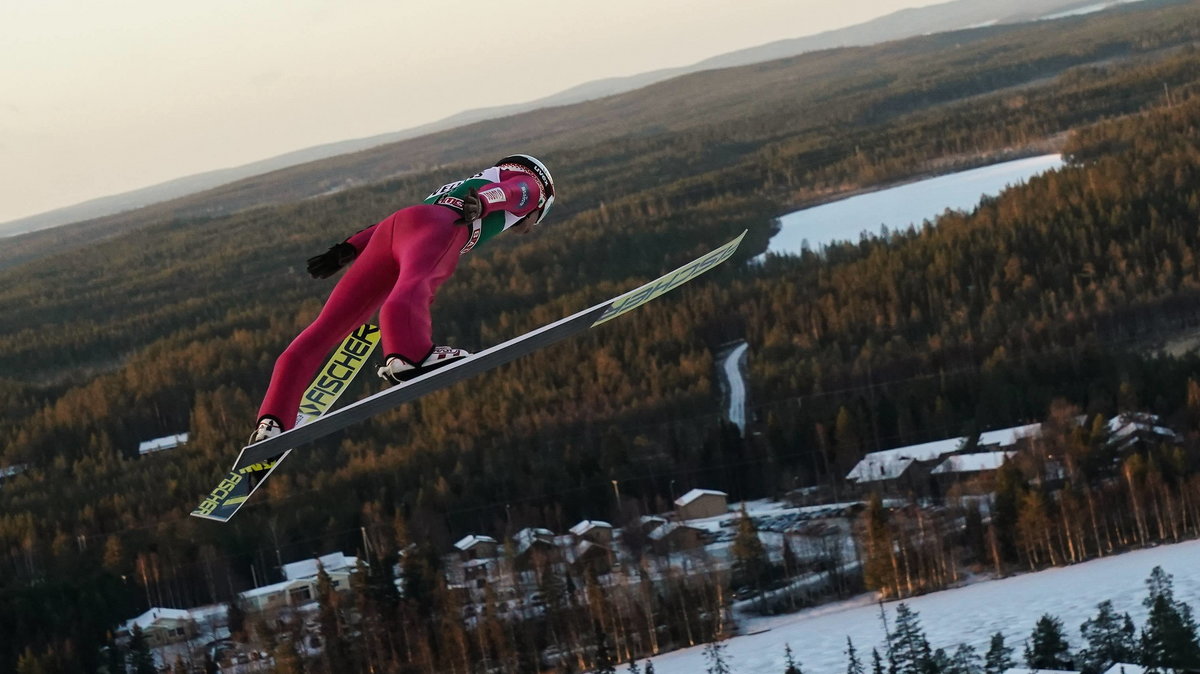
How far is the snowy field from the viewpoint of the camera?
52.3 m

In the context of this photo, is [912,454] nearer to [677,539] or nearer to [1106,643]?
[677,539]

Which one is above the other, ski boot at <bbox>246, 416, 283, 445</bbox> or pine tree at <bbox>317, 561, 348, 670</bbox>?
ski boot at <bbox>246, 416, 283, 445</bbox>

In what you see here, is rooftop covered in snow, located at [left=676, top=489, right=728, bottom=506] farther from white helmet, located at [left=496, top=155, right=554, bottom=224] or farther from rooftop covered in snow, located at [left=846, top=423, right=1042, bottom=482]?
white helmet, located at [left=496, top=155, right=554, bottom=224]

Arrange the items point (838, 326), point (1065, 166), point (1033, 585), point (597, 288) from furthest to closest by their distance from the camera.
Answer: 1. point (1065, 166)
2. point (597, 288)
3. point (838, 326)
4. point (1033, 585)

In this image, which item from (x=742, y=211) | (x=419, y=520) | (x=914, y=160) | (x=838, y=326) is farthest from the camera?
(x=914, y=160)

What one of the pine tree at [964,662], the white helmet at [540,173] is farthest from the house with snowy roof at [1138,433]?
the white helmet at [540,173]

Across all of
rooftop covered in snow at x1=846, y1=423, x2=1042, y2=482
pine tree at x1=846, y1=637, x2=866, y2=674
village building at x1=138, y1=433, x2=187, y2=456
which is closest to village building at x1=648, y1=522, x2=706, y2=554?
rooftop covered in snow at x1=846, y1=423, x2=1042, y2=482

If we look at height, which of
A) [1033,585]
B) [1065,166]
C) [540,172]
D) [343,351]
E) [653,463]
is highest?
[1065,166]

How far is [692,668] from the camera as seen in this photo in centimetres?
5328

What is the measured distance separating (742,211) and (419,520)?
102 m

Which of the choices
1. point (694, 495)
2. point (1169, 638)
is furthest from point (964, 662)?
point (694, 495)

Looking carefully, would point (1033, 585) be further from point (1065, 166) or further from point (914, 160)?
point (914, 160)

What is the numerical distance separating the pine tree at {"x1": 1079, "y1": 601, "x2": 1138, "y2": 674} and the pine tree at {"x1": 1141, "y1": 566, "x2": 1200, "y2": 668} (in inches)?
25.4

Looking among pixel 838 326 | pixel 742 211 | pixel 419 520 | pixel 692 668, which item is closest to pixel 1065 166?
pixel 742 211
